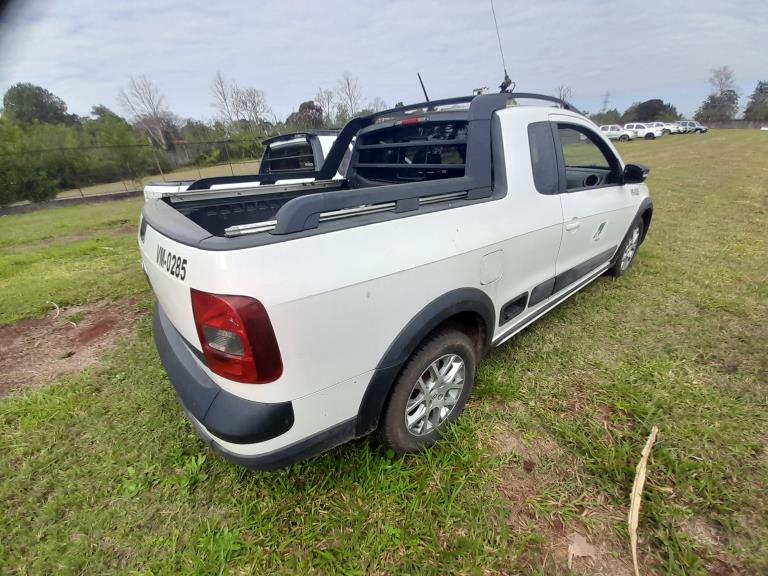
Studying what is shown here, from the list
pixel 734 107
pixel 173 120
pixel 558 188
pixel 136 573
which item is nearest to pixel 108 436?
pixel 136 573

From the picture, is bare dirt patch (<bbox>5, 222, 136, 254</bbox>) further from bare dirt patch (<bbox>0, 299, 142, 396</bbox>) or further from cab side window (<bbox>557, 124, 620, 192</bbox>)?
cab side window (<bbox>557, 124, 620, 192</bbox>)

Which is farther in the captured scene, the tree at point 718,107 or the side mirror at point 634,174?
the tree at point 718,107

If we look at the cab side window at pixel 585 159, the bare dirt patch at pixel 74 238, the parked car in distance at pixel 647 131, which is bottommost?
the cab side window at pixel 585 159

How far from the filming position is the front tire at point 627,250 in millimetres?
3689

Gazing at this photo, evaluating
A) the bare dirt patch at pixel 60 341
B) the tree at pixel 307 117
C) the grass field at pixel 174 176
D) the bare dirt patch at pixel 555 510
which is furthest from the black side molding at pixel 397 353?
the tree at pixel 307 117

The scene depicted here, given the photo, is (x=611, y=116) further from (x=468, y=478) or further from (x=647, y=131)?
(x=468, y=478)

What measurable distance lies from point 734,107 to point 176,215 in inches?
3447

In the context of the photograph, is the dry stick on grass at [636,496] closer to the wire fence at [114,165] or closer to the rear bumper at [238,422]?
the rear bumper at [238,422]

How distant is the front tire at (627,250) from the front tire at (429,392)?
2597mm

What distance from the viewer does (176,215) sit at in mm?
1704

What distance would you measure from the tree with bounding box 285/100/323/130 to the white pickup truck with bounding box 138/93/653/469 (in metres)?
32.4

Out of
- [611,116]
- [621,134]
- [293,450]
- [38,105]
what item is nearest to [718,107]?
[611,116]

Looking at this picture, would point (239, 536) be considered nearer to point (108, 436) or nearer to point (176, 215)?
point (108, 436)

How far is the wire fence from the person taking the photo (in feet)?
51.6
